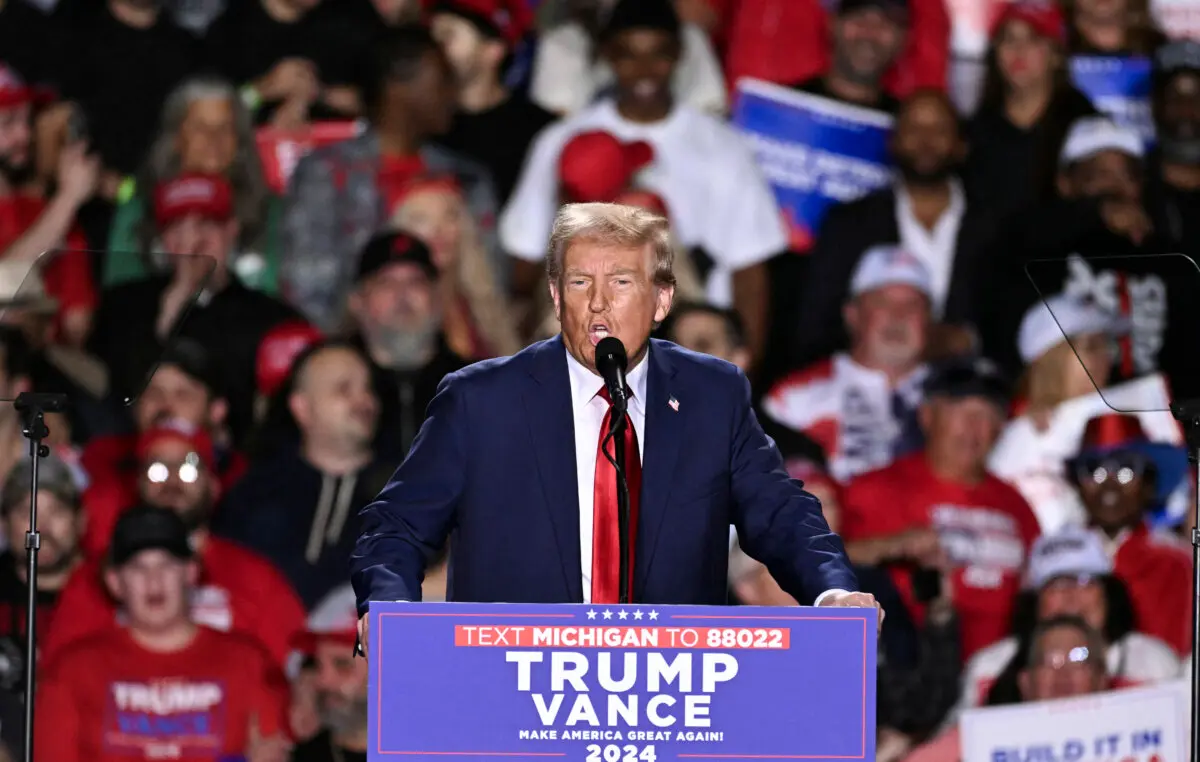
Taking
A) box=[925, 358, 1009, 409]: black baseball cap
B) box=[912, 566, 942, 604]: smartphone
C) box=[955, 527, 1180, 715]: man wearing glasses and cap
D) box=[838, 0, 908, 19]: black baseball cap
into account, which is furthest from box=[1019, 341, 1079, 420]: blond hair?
box=[838, 0, 908, 19]: black baseball cap

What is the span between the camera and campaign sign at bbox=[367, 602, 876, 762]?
6.65 feet

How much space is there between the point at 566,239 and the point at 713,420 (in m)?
0.34

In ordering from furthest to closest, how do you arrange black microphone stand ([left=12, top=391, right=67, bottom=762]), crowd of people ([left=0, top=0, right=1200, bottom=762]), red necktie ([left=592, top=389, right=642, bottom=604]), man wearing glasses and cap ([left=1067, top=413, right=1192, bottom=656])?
man wearing glasses and cap ([left=1067, top=413, right=1192, bottom=656]) < crowd of people ([left=0, top=0, right=1200, bottom=762]) < black microphone stand ([left=12, top=391, right=67, bottom=762]) < red necktie ([left=592, top=389, right=642, bottom=604])

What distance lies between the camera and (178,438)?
213 inches

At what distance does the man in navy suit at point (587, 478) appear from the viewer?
2.36 metres

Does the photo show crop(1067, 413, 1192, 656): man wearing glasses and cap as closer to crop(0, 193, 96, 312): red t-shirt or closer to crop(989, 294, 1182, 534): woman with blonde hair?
crop(989, 294, 1182, 534): woman with blonde hair

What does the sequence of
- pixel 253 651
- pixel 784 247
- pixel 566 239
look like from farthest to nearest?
pixel 784 247
pixel 253 651
pixel 566 239

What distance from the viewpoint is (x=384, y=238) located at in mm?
5523

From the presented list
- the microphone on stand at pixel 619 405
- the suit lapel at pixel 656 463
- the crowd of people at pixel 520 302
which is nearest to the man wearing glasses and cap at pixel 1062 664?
the crowd of people at pixel 520 302

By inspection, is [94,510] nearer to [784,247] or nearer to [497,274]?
[497,274]

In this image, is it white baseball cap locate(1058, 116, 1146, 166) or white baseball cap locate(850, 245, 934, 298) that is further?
white baseball cap locate(1058, 116, 1146, 166)

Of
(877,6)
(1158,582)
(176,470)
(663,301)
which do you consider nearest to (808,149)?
(877,6)

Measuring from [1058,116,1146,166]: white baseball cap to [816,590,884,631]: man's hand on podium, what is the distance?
13.0ft

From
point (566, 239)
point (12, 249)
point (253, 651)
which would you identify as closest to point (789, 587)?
point (566, 239)
